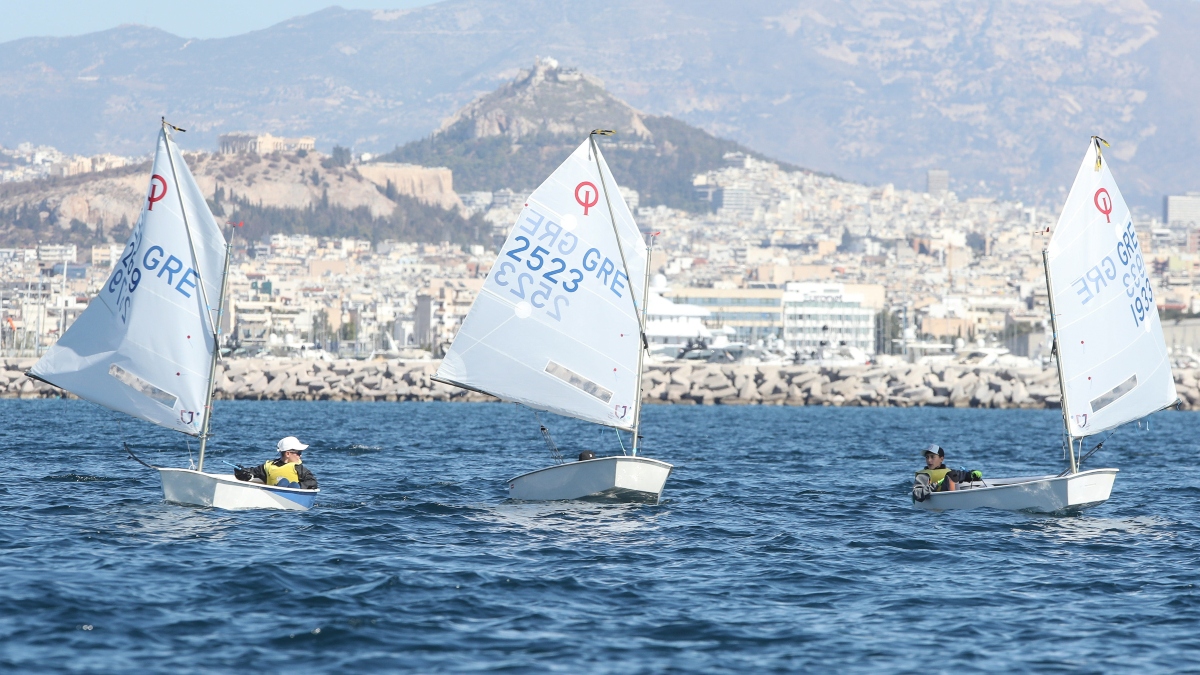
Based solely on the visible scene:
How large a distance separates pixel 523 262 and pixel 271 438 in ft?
83.7

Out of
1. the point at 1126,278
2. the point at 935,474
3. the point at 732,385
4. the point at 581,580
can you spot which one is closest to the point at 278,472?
the point at 581,580

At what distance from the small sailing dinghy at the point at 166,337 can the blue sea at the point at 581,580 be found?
65 centimetres

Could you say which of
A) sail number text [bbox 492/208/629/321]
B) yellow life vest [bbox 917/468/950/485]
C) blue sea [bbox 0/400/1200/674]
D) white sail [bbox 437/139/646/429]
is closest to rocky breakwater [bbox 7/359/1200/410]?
blue sea [bbox 0/400/1200/674]

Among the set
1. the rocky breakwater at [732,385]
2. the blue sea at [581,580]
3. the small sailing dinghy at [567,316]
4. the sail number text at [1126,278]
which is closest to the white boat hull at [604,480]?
the small sailing dinghy at [567,316]

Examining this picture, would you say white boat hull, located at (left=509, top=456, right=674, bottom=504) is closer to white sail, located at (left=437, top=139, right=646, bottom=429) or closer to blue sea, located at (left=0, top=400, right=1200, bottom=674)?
blue sea, located at (left=0, top=400, right=1200, bottom=674)

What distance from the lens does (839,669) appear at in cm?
1725

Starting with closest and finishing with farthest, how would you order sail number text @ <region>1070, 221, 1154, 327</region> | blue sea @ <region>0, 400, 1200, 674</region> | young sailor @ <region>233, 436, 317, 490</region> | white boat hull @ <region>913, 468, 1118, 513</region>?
blue sea @ <region>0, 400, 1200, 674</region>, young sailor @ <region>233, 436, 317, 490</region>, white boat hull @ <region>913, 468, 1118, 513</region>, sail number text @ <region>1070, 221, 1154, 327</region>

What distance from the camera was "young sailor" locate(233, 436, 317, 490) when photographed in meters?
27.4

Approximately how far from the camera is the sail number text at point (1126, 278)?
2923 centimetres

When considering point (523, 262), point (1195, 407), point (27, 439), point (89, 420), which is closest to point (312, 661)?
point (523, 262)

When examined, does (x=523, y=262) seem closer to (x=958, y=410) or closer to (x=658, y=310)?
(x=958, y=410)

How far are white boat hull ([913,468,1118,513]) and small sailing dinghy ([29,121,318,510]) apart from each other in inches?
454

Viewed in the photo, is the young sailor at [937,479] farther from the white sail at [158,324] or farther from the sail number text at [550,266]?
the white sail at [158,324]

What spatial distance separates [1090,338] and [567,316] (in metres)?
9.39
